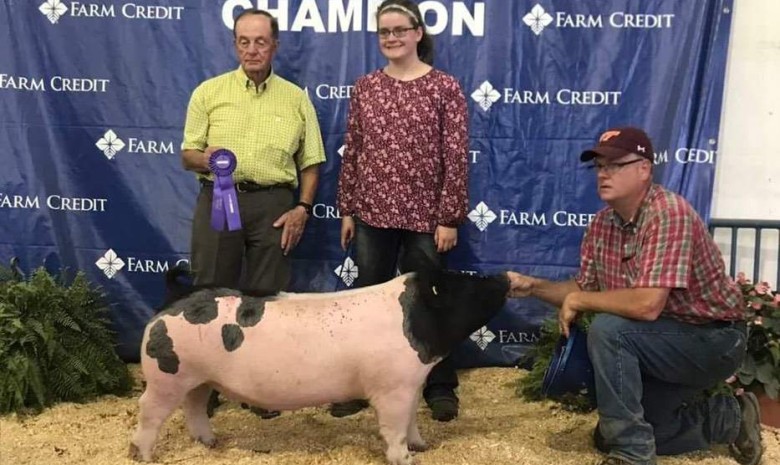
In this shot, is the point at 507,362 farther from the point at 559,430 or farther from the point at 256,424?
the point at 256,424

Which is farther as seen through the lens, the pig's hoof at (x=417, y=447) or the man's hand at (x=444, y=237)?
the man's hand at (x=444, y=237)

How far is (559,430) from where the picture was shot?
11.3 feet

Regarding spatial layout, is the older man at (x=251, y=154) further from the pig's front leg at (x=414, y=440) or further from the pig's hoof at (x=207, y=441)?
the pig's front leg at (x=414, y=440)

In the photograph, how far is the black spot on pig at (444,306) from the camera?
281 centimetres

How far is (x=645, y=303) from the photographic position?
2.67m

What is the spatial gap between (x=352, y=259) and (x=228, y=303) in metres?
1.56

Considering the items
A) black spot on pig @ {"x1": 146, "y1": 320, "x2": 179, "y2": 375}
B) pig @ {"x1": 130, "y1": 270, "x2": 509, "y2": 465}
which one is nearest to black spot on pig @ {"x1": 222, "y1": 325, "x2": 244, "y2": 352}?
pig @ {"x1": 130, "y1": 270, "x2": 509, "y2": 465}

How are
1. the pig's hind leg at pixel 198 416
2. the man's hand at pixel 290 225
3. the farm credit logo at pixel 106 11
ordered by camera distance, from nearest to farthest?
the pig's hind leg at pixel 198 416 → the man's hand at pixel 290 225 → the farm credit logo at pixel 106 11

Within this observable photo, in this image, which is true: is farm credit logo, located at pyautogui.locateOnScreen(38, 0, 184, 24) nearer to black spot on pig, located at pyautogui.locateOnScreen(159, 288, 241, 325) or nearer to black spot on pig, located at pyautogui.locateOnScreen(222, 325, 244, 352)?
black spot on pig, located at pyautogui.locateOnScreen(159, 288, 241, 325)

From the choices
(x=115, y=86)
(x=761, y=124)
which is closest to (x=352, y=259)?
(x=115, y=86)

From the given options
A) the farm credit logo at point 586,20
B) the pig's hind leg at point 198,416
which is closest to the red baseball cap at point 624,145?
the farm credit logo at point 586,20

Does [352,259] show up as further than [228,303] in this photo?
Yes

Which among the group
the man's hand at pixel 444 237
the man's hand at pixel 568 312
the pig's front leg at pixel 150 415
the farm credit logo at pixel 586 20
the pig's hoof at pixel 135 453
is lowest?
the pig's hoof at pixel 135 453

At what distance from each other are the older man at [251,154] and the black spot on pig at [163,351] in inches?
25.0
